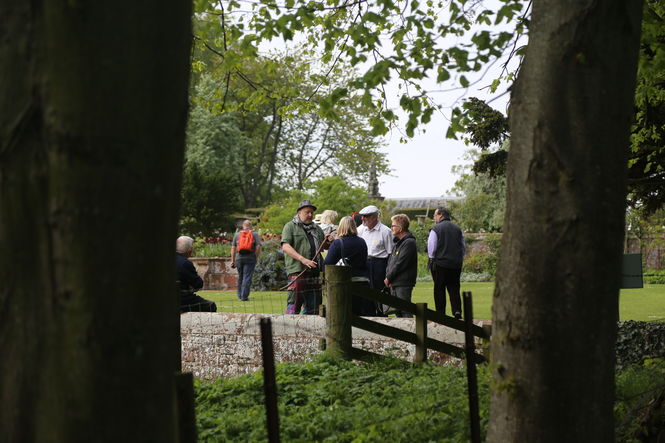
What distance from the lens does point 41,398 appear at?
213 centimetres

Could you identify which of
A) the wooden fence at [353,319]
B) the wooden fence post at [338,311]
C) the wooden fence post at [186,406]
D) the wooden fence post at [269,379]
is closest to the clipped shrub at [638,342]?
the wooden fence at [353,319]

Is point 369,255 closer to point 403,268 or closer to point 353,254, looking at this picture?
point 403,268

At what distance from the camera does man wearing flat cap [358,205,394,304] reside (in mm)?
11294

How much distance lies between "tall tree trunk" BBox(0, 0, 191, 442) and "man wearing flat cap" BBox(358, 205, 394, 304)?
29.9ft

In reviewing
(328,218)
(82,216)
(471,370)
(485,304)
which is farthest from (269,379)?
(485,304)

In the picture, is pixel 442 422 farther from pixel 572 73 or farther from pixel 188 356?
pixel 188 356

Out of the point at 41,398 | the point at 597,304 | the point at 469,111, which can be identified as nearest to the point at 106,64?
the point at 41,398

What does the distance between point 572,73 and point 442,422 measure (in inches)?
122

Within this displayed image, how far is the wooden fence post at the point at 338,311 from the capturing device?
8.31m

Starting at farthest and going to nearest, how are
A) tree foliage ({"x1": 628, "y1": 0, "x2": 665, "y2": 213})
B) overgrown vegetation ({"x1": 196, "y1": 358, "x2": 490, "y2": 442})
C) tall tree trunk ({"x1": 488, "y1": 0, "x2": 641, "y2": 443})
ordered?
tree foliage ({"x1": 628, "y1": 0, "x2": 665, "y2": 213}) < overgrown vegetation ({"x1": 196, "y1": 358, "x2": 490, "y2": 442}) < tall tree trunk ({"x1": 488, "y1": 0, "x2": 641, "y2": 443})

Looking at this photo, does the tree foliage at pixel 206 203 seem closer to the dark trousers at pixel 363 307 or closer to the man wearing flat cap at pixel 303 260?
the man wearing flat cap at pixel 303 260

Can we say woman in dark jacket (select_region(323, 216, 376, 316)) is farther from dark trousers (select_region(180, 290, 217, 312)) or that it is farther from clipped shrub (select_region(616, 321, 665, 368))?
clipped shrub (select_region(616, 321, 665, 368))

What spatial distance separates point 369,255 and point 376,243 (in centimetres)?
19

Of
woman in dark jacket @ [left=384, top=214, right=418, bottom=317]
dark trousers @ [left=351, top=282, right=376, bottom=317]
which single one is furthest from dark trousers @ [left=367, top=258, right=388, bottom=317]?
dark trousers @ [left=351, top=282, right=376, bottom=317]
